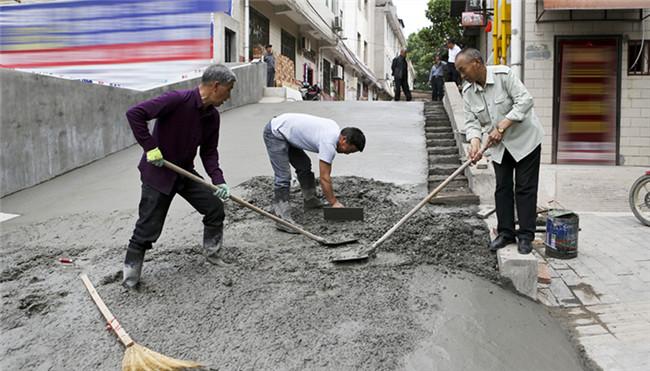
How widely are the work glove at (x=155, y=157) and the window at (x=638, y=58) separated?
8602 millimetres

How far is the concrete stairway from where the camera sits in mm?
5496

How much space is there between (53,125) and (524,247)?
21.5 ft

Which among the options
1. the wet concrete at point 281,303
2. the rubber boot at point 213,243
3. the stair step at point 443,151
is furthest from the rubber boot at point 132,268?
the stair step at point 443,151

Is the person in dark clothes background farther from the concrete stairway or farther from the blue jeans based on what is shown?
the blue jeans

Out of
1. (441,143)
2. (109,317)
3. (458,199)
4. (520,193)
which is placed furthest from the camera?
(441,143)

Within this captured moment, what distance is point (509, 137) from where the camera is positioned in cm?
344

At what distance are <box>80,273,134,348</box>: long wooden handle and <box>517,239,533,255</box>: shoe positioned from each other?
8.72ft

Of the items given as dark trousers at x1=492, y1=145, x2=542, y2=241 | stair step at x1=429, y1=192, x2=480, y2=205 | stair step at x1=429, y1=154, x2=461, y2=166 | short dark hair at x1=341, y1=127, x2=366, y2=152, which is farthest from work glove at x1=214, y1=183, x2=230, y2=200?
stair step at x1=429, y1=154, x2=461, y2=166

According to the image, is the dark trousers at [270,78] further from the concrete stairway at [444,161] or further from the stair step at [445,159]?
the stair step at [445,159]

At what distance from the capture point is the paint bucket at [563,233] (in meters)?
3.89

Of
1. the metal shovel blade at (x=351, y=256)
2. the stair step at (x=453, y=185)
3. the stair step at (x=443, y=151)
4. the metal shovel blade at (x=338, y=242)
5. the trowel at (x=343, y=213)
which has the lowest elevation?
the metal shovel blade at (x=351, y=256)

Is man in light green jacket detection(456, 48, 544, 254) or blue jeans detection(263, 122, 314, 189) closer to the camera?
man in light green jacket detection(456, 48, 544, 254)

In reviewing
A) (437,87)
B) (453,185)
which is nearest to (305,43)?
(437,87)

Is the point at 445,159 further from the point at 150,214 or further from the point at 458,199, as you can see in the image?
the point at 150,214
